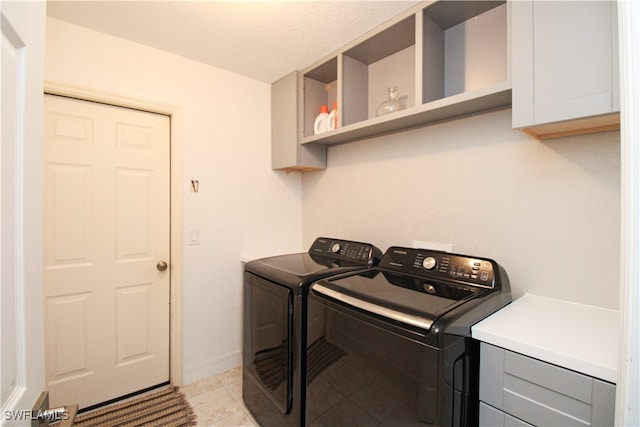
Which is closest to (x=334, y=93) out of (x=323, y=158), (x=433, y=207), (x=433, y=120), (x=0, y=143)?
(x=323, y=158)

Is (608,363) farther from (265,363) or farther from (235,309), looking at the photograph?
(235,309)

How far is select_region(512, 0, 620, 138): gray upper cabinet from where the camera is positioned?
977mm

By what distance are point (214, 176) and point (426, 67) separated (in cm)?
166

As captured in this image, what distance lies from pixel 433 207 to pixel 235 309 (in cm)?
173

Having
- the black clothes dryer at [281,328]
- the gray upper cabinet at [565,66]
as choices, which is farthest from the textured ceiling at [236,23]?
the black clothes dryer at [281,328]

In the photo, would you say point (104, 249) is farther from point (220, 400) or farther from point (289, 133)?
point (289, 133)

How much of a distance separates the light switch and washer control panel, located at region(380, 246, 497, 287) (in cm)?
138

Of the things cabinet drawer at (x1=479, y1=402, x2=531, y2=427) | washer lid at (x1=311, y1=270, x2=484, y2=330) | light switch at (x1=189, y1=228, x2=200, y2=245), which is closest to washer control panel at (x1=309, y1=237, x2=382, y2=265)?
washer lid at (x1=311, y1=270, x2=484, y2=330)

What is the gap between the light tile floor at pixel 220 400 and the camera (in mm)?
A: 1843

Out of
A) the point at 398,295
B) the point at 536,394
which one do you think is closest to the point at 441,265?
the point at 398,295

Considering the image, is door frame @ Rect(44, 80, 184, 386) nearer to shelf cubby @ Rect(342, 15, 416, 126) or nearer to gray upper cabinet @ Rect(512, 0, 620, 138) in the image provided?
shelf cubby @ Rect(342, 15, 416, 126)

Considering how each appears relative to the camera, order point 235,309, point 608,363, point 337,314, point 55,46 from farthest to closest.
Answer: point 235,309
point 55,46
point 337,314
point 608,363

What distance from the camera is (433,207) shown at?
181 cm

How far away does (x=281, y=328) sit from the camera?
1605 mm
